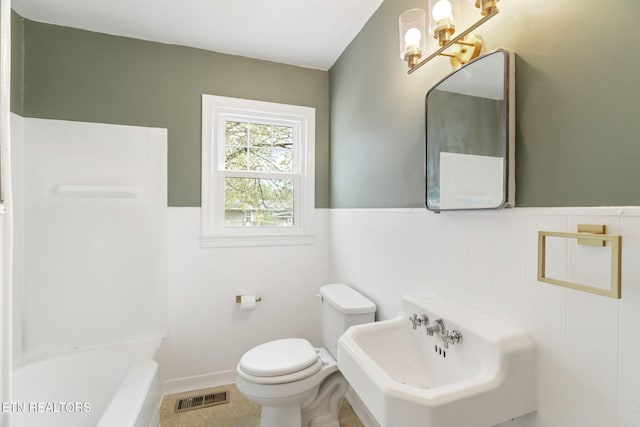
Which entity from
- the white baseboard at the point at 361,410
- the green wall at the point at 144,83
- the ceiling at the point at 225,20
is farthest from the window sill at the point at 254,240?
the ceiling at the point at 225,20

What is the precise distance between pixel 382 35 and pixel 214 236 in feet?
5.60

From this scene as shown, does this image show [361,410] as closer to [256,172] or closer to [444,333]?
[444,333]

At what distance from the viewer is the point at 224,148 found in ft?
7.42

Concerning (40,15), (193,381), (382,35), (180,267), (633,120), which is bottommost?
(193,381)

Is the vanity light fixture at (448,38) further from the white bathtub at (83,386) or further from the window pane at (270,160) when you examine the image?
the white bathtub at (83,386)

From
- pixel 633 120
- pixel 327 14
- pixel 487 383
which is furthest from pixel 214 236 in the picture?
pixel 633 120

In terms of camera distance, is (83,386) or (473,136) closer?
(473,136)

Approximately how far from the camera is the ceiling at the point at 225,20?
1687 mm

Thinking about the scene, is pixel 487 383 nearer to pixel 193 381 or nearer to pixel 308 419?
pixel 308 419

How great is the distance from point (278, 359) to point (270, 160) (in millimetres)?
1471

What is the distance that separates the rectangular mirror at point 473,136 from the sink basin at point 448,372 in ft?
1.31

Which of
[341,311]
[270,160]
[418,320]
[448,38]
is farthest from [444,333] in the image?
[270,160]

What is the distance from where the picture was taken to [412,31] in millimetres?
1219

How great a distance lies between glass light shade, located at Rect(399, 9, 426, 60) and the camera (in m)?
1.20
